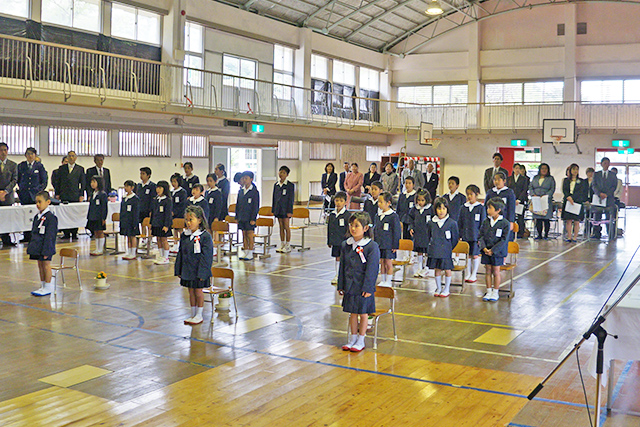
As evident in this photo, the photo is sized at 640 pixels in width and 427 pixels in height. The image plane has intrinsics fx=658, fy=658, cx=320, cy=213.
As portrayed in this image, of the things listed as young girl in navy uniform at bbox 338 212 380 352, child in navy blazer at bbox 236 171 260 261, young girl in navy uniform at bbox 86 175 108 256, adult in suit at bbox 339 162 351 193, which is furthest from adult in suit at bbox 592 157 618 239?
young girl in navy uniform at bbox 86 175 108 256

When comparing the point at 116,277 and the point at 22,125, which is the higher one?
the point at 22,125

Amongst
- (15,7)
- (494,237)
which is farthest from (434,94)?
(494,237)

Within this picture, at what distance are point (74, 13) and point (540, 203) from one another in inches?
564

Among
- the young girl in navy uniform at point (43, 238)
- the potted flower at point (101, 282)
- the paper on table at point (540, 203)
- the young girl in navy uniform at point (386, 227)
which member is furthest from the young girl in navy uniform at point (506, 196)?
the young girl in navy uniform at point (43, 238)

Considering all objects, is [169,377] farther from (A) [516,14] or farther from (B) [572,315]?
(A) [516,14]

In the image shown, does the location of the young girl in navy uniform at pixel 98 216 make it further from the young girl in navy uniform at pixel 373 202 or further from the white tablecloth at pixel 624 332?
the white tablecloth at pixel 624 332

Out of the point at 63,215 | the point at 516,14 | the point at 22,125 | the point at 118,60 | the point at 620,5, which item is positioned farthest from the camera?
the point at 516,14

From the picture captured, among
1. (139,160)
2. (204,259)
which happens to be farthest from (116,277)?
(139,160)

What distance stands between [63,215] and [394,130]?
19094 millimetres

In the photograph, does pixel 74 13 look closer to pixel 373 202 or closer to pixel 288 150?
pixel 288 150

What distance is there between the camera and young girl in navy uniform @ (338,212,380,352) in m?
7.06

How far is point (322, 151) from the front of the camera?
3023 cm

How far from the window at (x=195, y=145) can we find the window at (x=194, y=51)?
Answer: 192 centimetres

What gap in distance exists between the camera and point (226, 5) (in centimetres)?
2369
